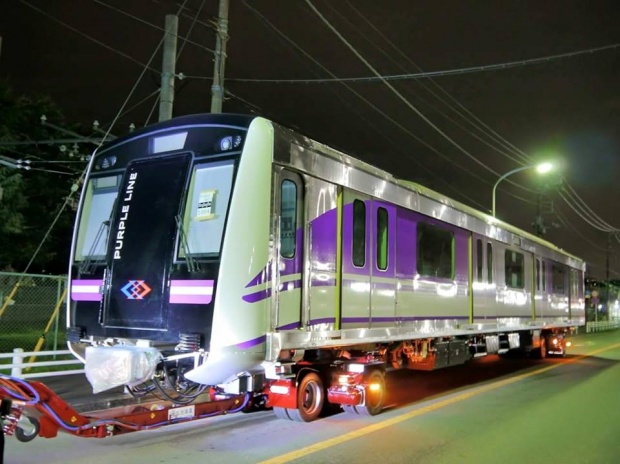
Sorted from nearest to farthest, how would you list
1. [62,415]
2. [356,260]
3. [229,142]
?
[62,415], [229,142], [356,260]

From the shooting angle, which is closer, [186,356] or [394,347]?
[186,356]

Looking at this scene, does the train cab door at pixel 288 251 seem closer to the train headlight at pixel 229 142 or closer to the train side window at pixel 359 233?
the train headlight at pixel 229 142

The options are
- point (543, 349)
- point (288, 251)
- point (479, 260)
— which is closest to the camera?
point (288, 251)

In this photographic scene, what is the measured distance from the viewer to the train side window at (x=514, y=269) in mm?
14211

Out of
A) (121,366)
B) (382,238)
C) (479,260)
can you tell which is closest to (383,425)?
(382,238)

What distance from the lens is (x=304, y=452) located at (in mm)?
6543

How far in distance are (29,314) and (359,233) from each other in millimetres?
10547

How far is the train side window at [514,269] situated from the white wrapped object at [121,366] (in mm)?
10070

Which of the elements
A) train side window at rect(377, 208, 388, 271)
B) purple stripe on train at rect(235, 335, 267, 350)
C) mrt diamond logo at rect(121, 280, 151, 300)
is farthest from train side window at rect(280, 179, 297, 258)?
train side window at rect(377, 208, 388, 271)

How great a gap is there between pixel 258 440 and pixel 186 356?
1687 mm

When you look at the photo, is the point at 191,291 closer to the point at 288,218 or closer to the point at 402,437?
the point at 288,218

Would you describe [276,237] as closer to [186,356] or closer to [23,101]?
[186,356]

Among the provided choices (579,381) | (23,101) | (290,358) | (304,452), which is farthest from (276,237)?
(23,101)

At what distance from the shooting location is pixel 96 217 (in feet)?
24.3
